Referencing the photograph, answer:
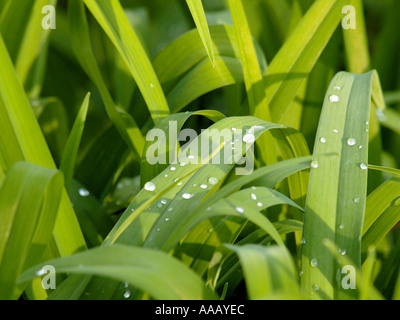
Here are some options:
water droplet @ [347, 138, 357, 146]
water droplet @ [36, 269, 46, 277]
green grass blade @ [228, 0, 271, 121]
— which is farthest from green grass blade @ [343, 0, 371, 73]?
water droplet @ [36, 269, 46, 277]

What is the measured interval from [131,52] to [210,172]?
0.29 meters

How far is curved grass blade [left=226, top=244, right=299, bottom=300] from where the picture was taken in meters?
0.46

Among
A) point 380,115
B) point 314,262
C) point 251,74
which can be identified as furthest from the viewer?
point 380,115

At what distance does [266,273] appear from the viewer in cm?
47

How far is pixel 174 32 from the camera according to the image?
1387 millimetres

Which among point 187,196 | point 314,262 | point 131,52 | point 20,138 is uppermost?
point 131,52

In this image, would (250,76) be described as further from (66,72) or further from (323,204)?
(66,72)

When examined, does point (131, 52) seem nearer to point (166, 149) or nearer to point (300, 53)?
point (166, 149)

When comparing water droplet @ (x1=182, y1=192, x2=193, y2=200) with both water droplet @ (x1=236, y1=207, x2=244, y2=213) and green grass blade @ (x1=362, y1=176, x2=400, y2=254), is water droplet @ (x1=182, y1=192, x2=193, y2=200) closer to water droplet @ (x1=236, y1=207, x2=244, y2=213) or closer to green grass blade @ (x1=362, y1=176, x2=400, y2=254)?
water droplet @ (x1=236, y1=207, x2=244, y2=213)

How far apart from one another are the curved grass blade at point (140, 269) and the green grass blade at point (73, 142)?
10.8 inches

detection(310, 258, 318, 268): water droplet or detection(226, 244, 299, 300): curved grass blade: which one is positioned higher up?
detection(226, 244, 299, 300): curved grass blade

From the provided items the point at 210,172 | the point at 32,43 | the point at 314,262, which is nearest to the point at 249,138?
the point at 210,172

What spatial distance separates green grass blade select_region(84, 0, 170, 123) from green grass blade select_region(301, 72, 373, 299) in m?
0.30

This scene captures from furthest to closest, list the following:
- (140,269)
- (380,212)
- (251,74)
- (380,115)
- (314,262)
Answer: (380,115), (251,74), (380,212), (314,262), (140,269)
